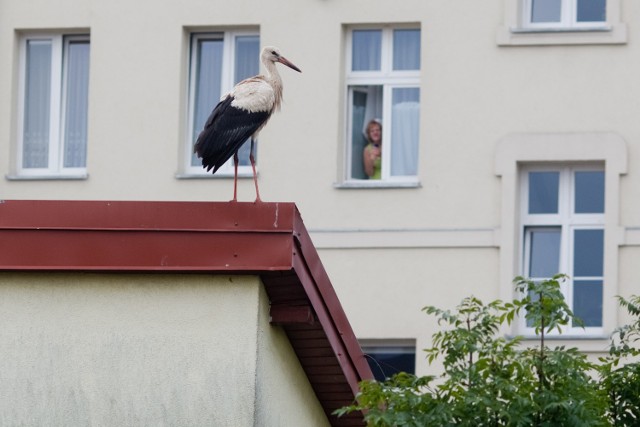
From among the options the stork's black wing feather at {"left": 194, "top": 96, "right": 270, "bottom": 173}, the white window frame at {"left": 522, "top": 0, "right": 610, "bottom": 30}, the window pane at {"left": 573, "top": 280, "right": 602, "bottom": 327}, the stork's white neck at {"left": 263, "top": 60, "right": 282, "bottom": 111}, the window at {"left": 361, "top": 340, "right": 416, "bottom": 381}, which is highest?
the white window frame at {"left": 522, "top": 0, "right": 610, "bottom": 30}

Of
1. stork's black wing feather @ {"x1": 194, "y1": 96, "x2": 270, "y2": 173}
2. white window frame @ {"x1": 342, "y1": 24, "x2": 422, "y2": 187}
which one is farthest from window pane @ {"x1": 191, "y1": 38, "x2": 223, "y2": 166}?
stork's black wing feather @ {"x1": 194, "y1": 96, "x2": 270, "y2": 173}

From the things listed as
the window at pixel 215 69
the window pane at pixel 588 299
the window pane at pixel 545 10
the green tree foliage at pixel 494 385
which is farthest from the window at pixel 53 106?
the green tree foliage at pixel 494 385

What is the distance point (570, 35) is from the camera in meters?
31.0

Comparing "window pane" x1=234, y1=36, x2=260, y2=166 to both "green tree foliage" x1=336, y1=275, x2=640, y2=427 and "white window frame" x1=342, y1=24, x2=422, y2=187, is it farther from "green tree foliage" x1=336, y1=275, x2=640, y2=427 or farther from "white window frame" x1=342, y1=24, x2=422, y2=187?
"green tree foliage" x1=336, y1=275, x2=640, y2=427

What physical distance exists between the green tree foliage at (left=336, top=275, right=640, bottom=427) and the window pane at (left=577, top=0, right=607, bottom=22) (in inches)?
673

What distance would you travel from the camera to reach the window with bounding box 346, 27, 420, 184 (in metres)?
31.7

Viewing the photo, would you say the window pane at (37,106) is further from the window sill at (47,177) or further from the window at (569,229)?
the window at (569,229)

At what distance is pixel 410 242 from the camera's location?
3128 centimetres

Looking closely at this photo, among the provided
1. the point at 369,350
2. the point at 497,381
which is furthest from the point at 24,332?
the point at 369,350

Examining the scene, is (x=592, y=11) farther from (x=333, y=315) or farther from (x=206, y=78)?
(x=333, y=315)

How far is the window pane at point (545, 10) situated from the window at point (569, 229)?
6.34ft

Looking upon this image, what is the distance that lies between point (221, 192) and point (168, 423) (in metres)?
18.4

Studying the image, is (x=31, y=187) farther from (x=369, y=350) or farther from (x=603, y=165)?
(x=603, y=165)

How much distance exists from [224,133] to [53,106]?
16.4m
